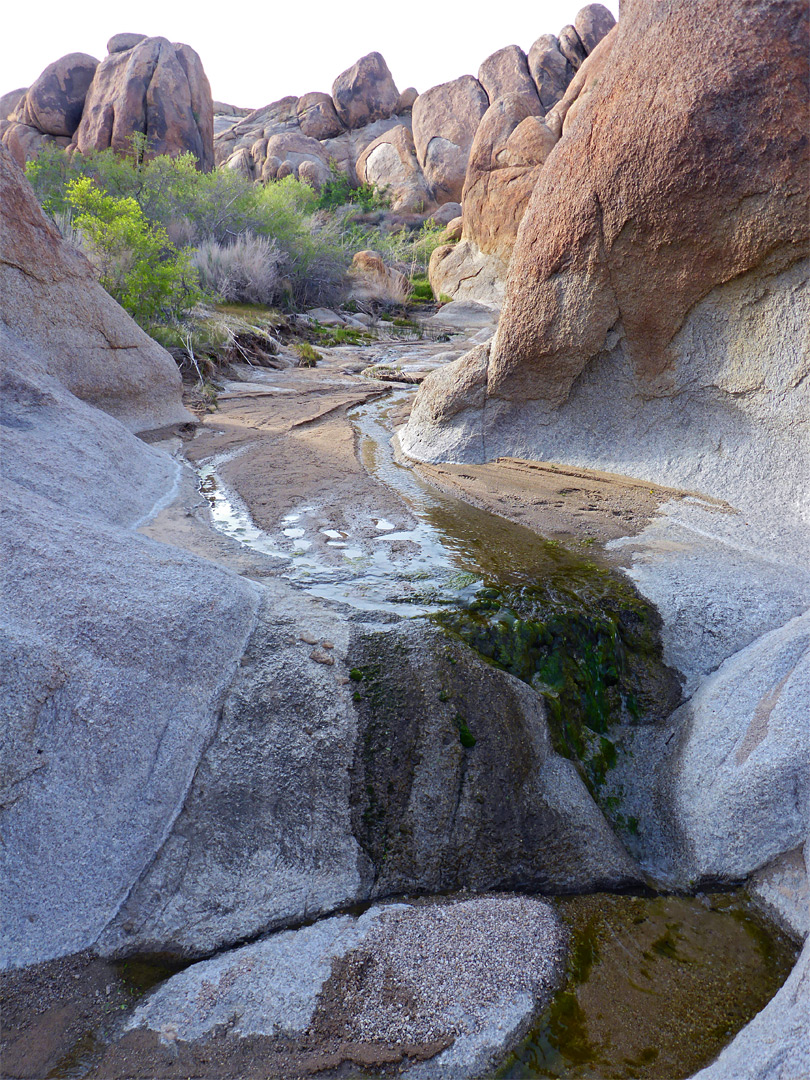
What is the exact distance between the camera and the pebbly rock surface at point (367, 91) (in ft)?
98.4

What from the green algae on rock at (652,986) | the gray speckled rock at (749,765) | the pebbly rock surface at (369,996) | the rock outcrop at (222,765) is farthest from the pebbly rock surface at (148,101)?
the green algae on rock at (652,986)

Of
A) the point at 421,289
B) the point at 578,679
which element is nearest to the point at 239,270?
the point at 421,289

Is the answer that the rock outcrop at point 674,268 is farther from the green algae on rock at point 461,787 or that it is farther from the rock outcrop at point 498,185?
the rock outcrop at point 498,185

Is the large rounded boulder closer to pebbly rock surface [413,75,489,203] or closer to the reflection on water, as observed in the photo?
pebbly rock surface [413,75,489,203]

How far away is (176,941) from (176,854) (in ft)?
0.78

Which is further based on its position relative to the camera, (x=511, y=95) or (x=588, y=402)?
(x=511, y=95)

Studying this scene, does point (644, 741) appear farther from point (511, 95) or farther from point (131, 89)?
point (131, 89)

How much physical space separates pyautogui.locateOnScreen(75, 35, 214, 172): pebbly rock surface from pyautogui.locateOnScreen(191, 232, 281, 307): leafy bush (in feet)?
41.0

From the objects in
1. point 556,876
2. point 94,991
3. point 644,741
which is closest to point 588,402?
point 644,741

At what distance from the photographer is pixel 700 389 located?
447 centimetres

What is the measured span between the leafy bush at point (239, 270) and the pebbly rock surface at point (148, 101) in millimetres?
12507

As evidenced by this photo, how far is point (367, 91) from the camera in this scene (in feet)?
98.6

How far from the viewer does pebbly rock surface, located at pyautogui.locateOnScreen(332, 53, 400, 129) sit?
30000mm

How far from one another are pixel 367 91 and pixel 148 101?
11119 mm
